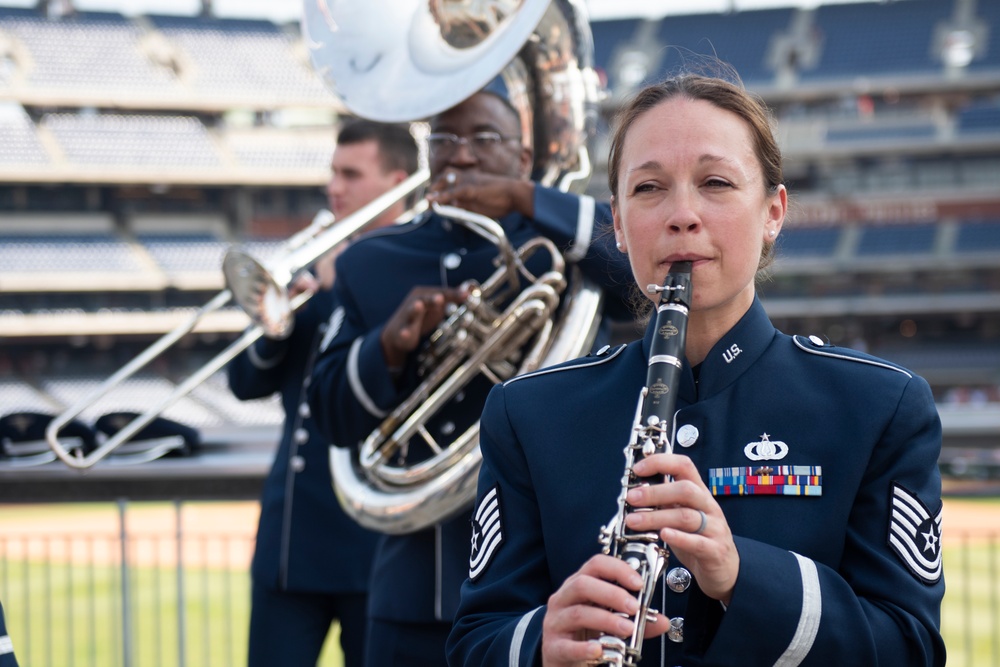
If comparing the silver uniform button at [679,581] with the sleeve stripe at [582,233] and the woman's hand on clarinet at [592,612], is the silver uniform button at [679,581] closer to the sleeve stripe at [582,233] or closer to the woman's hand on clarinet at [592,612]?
the woman's hand on clarinet at [592,612]

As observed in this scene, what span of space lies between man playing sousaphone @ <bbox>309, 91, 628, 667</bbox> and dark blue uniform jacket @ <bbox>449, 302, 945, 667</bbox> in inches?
36.9

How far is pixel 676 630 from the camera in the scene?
136 centimetres

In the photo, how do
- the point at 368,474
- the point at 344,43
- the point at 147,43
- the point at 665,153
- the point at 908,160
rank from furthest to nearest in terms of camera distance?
the point at 908,160
the point at 147,43
the point at 344,43
the point at 368,474
the point at 665,153

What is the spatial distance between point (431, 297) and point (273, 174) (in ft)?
79.4

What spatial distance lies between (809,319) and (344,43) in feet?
84.3

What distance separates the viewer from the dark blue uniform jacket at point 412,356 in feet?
8.05

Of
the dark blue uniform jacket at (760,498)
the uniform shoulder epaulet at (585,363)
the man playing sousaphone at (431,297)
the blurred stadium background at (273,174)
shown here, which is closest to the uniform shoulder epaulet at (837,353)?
the dark blue uniform jacket at (760,498)

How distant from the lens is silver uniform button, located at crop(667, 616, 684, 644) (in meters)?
1.35

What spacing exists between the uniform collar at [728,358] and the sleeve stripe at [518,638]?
1.17 ft

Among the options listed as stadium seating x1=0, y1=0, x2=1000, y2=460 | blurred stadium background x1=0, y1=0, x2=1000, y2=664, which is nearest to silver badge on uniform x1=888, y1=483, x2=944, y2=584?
stadium seating x1=0, y1=0, x2=1000, y2=460

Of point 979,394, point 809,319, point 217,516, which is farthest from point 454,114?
point 809,319

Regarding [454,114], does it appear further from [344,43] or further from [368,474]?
[368,474]

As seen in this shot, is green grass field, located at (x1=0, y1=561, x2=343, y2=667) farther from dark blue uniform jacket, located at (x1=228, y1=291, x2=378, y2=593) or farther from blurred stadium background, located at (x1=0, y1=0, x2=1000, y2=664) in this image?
blurred stadium background, located at (x1=0, y1=0, x2=1000, y2=664)

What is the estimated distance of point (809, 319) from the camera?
89.9 feet
